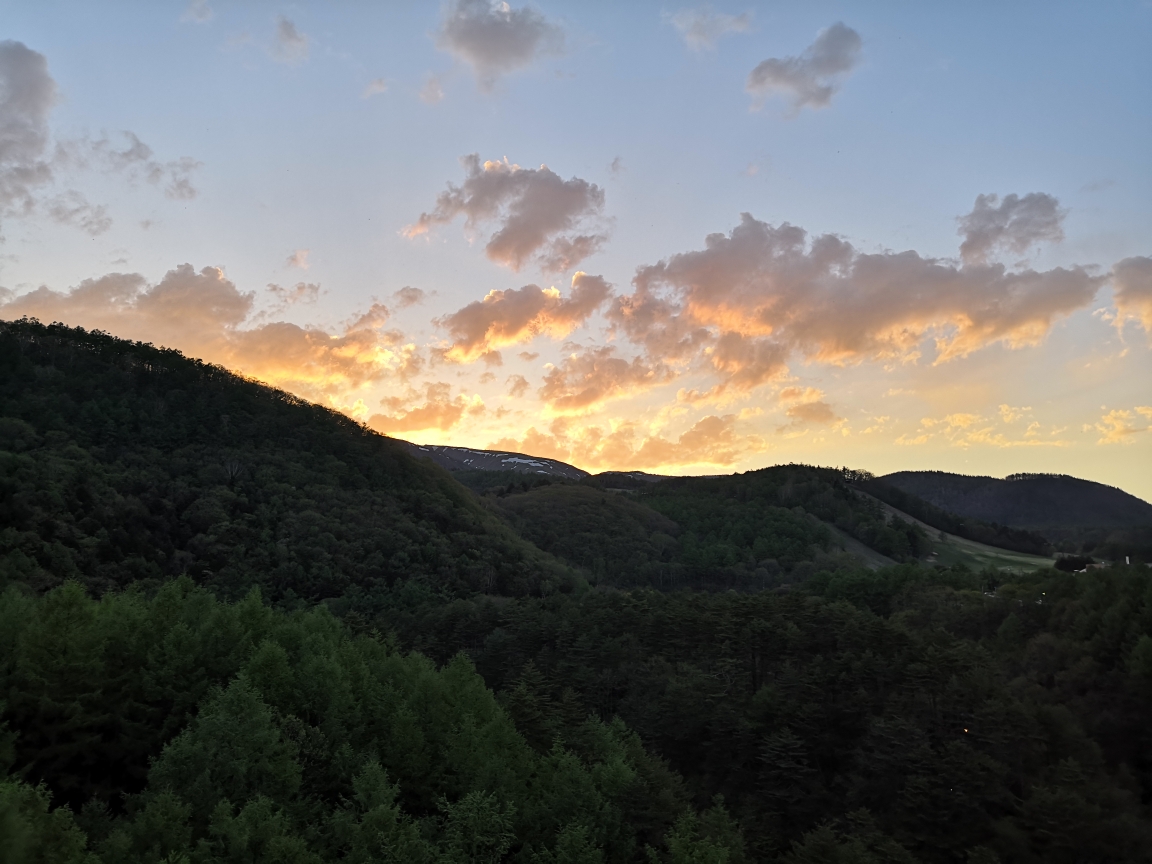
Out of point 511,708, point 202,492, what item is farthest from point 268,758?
point 202,492

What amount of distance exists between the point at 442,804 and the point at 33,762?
22.9 meters

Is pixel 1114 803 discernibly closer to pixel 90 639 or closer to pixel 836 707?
pixel 836 707

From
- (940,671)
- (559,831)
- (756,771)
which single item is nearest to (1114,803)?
(940,671)

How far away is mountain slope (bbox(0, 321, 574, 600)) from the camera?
384 feet

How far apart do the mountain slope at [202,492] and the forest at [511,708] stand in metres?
0.85

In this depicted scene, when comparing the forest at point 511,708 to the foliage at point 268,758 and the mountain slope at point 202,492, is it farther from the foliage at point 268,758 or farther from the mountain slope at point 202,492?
the mountain slope at point 202,492

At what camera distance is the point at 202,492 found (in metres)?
149

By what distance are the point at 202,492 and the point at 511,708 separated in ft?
333

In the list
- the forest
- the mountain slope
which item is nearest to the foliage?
the forest

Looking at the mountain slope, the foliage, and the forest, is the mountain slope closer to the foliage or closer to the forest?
the forest

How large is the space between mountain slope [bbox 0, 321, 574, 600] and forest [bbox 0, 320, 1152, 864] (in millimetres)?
849

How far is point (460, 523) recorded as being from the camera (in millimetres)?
180500

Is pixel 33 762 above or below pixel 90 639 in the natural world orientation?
below

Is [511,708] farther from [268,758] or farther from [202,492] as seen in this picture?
[202,492]
